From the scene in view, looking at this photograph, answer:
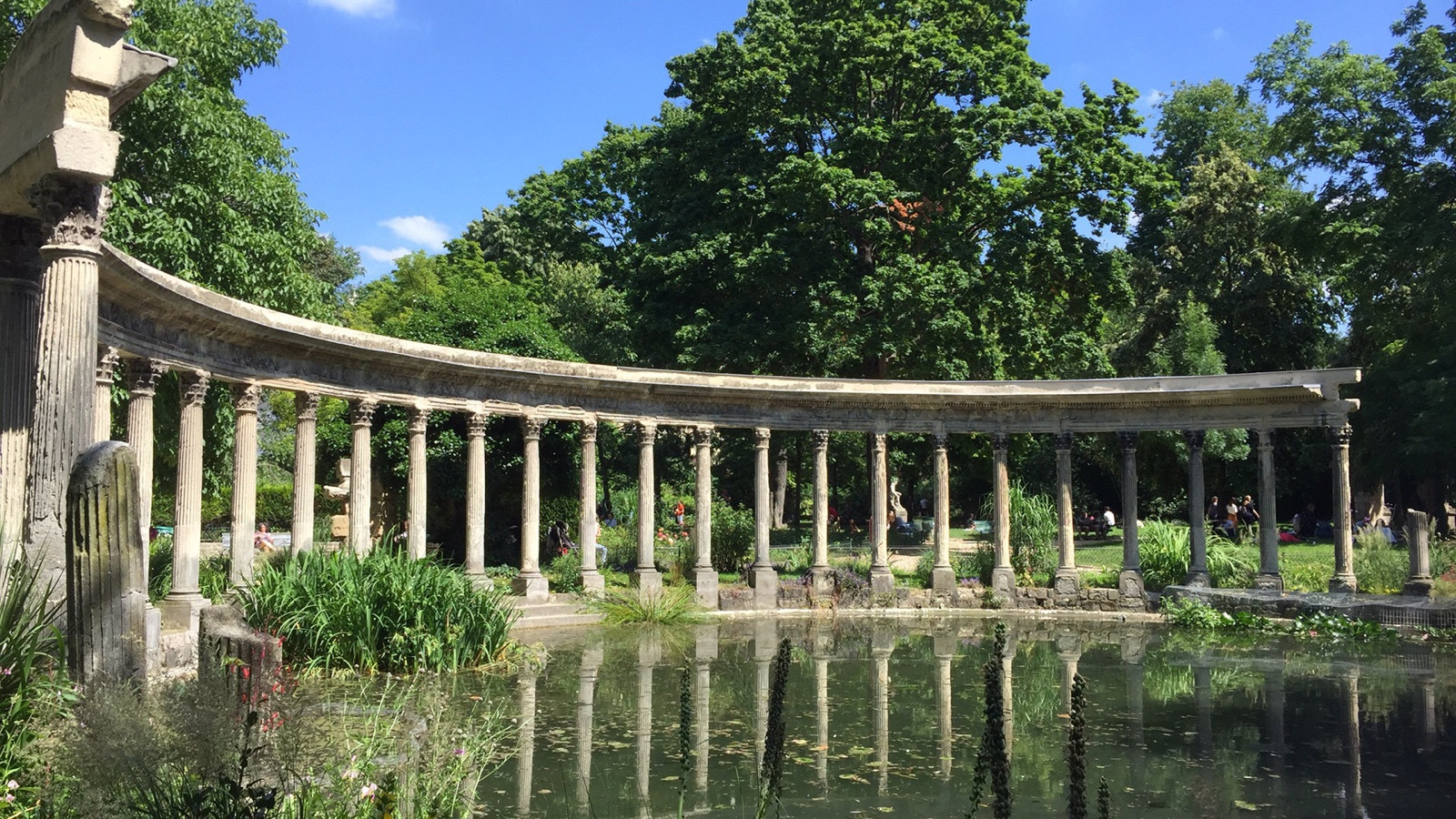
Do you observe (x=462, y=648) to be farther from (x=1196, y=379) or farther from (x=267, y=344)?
(x=1196, y=379)

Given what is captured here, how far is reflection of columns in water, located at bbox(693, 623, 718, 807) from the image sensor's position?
1073 cm

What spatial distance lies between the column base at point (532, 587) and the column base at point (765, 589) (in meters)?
5.08

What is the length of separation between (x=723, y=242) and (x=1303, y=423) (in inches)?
628

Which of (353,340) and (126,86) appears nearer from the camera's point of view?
(126,86)

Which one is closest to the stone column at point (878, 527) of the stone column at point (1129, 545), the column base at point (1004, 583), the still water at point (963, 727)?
the column base at point (1004, 583)

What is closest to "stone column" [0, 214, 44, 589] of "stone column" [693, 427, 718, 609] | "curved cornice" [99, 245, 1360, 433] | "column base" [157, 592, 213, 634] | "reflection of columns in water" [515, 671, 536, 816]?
"reflection of columns in water" [515, 671, 536, 816]

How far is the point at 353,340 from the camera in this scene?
21.5m

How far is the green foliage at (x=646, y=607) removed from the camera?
77.1 feet

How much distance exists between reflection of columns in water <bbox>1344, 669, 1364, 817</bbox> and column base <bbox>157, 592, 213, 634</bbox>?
15.8 m

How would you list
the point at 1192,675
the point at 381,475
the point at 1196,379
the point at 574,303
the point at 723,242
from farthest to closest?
the point at 574,303 < the point at 723,242 < the point at 381,475 < the point at 1196,379 < the point at 1192,675

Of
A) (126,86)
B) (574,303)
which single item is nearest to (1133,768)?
(126,86)

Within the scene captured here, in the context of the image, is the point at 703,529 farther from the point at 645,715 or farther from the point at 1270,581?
the point at 645,715

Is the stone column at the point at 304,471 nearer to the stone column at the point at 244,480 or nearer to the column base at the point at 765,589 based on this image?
the stone column at the point at 244,480

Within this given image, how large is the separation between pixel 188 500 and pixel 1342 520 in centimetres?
2373
